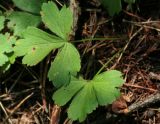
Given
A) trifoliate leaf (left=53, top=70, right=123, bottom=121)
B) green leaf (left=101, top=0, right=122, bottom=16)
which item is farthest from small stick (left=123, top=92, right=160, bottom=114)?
green leaf (left=101, top=0, right=122, bottom=16)

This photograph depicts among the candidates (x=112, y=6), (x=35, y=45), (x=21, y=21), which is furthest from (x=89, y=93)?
(x=21, y=21)

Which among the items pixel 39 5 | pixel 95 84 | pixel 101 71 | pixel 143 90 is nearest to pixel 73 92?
pixel 95 84

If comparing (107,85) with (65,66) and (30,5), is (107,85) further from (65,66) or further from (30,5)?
(30,5)

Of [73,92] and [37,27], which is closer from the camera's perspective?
[73,92]

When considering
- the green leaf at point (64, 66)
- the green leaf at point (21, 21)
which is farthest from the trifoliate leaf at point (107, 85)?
the green leaf at point (21, 21)

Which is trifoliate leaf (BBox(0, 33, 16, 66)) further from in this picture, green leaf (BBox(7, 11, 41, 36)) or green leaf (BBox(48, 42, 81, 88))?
green leaf (BBox(48, 42, 81, 88))

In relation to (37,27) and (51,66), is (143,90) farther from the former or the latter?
(37,27)
